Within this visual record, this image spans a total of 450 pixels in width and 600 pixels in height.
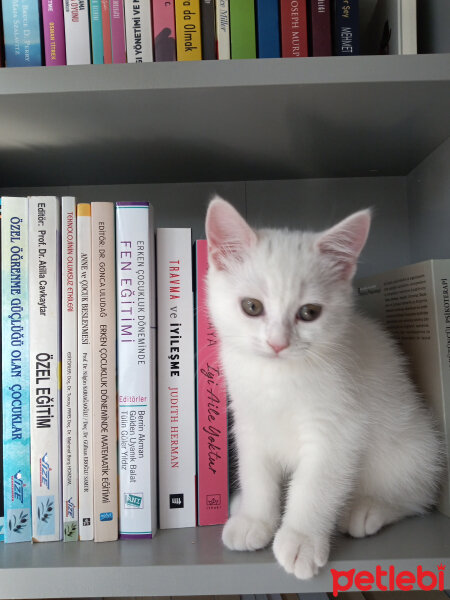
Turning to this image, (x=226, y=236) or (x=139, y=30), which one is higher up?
(x=139, y=30)

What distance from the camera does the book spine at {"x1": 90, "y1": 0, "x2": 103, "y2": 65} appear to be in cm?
78

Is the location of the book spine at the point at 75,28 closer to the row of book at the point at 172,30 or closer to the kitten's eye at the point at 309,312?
the row of book at the point at 172,30

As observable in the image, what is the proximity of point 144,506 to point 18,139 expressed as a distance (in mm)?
598

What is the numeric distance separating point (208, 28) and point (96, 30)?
0.17 m

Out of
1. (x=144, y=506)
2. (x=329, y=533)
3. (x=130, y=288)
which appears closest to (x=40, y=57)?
(x=130, y=288)

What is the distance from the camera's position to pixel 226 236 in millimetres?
733

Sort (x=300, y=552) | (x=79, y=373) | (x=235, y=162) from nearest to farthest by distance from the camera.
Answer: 1. (x=300, y=552)
2. (x=79, y=373)
3. (x=235, y=162)

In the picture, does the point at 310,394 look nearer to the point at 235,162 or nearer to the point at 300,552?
the point at 300,552

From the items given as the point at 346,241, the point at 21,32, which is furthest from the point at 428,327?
the point at 21,32

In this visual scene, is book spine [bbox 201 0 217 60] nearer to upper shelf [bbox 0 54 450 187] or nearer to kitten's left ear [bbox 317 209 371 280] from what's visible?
upper shelf [bbox 0 54 450 187]

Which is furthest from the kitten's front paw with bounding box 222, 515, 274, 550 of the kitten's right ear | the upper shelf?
the upper shelf

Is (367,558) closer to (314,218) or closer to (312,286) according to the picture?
(312,286)

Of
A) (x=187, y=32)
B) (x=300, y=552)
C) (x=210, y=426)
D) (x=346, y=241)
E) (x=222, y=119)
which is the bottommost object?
(x=300, y=552)

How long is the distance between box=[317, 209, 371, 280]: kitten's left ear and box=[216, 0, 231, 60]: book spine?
1.06ft
